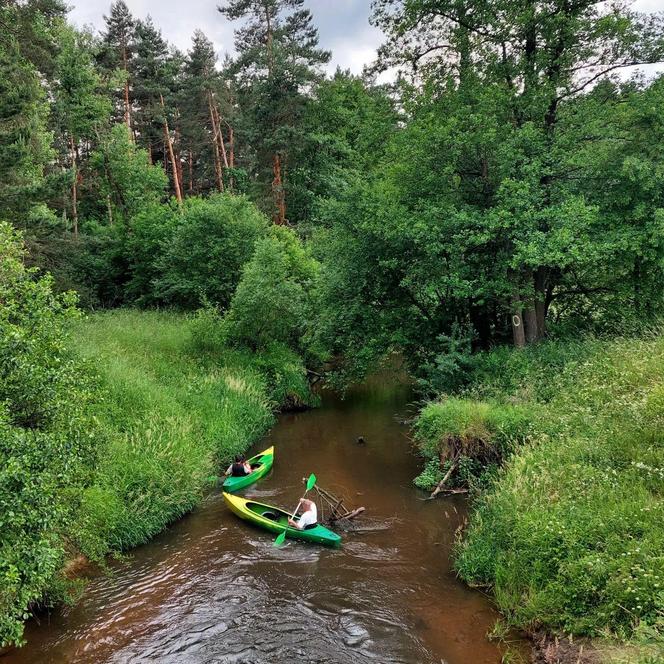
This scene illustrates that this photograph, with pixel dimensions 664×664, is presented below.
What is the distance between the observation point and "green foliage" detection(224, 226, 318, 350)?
18609 millimetres

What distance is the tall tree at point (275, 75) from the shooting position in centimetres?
3088

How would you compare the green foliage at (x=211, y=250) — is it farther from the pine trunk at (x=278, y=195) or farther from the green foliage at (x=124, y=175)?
the pine trunk at (x=278, y=195)

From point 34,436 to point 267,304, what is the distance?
43.3ft

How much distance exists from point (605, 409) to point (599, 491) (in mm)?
2552

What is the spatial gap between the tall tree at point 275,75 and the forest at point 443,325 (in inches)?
382

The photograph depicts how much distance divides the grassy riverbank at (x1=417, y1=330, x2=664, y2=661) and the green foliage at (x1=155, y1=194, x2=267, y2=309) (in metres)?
14.2

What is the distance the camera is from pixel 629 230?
41.2ft

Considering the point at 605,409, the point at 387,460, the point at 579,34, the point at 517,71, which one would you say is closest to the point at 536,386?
the point at 605,409

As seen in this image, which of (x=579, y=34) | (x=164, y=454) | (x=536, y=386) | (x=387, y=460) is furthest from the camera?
(x=387, y=460)

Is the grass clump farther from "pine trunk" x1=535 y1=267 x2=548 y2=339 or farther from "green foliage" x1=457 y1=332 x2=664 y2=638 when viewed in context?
"pine trunk" x1=535 y1=267 x2=548 y2=339

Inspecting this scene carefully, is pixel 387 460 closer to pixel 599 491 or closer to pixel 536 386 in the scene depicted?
pixel 536 386

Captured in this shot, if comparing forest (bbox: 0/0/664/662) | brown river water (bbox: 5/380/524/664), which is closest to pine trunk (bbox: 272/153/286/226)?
forest (bbox: 0/0/664/662)

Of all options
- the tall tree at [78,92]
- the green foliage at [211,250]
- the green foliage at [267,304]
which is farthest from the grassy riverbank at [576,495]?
the tall tree at [78,92]

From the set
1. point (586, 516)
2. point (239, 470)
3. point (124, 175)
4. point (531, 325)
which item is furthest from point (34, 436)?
point (124, 175)
